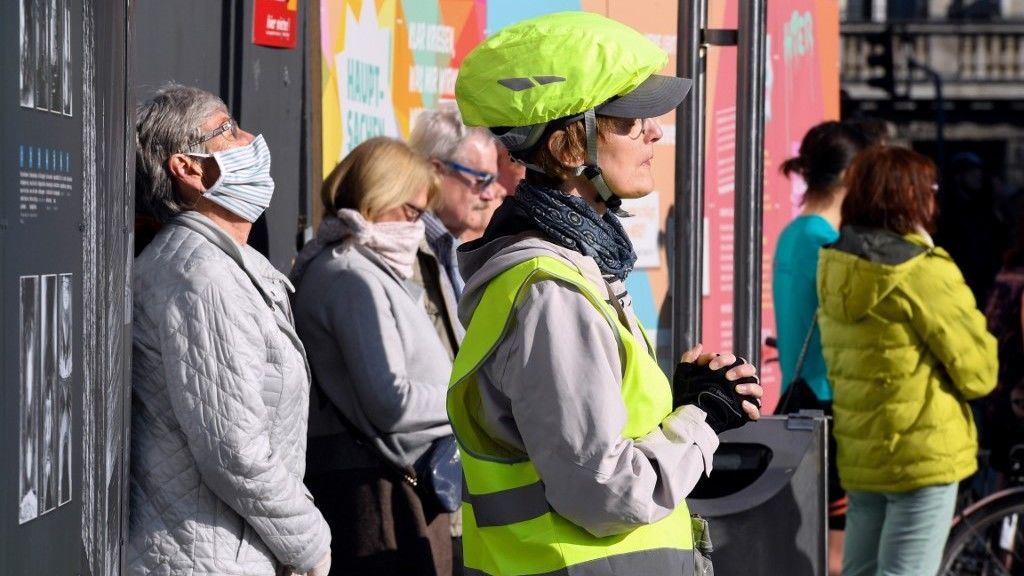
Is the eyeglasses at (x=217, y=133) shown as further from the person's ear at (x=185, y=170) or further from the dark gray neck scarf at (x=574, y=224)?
the dark gray neck scarf at (x=574, y=224)

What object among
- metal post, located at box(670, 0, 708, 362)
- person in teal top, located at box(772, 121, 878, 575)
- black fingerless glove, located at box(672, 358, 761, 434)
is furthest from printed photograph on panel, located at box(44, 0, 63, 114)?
person in teal top, located at box(772, 121, 878, 575)

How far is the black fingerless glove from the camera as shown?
271 centimetres

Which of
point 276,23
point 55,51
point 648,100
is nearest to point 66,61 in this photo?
point 55,51

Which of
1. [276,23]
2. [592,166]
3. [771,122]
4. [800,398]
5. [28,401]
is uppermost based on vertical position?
[276,23]

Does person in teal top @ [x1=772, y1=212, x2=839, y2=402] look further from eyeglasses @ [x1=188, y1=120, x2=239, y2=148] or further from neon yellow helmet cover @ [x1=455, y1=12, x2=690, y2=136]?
neon yellow helmet cover @ [x1=455, y1=12, x2=690, y2=136]

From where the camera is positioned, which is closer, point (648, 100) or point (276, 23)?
point (648, 100)

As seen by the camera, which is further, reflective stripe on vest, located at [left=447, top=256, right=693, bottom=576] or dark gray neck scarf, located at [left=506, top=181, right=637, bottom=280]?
dark gray neck scarf, located at [left=506, top=181, right=637, bottom=280]

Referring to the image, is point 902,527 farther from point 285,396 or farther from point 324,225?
point 285,396

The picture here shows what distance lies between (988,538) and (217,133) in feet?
12.5

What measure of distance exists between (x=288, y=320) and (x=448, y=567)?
1084mm

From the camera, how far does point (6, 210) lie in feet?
6.53

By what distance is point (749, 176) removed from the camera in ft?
12.1

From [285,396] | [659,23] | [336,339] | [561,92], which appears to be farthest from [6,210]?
[659,23]

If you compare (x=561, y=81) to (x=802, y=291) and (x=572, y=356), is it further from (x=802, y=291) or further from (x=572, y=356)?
(x=802, y=291)
